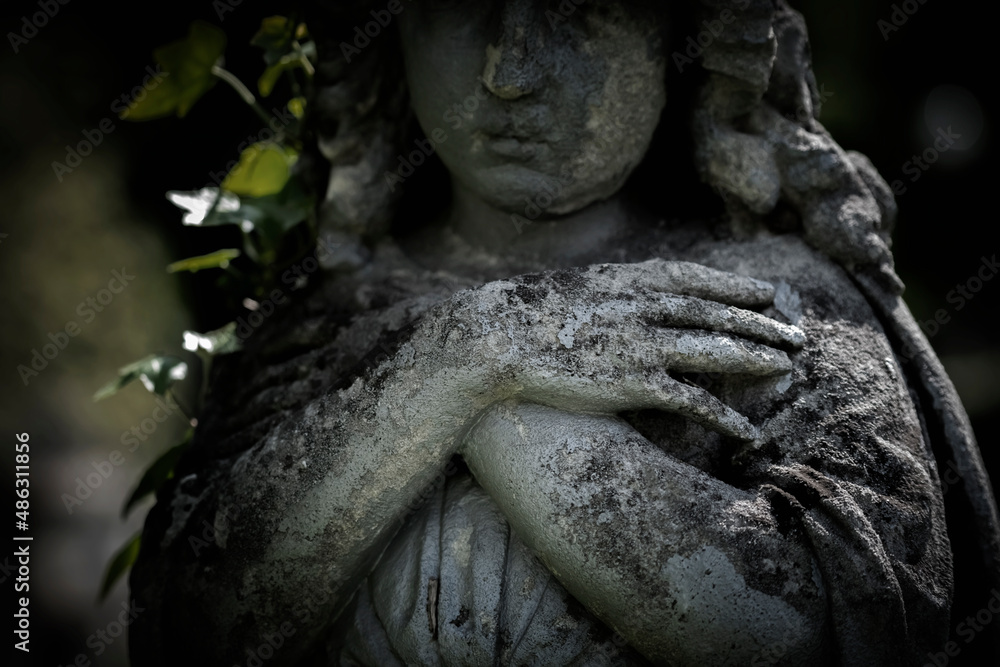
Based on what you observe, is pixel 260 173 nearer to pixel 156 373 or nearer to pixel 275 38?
pixel 275 38

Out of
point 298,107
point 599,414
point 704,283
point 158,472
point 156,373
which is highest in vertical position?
point 298,107

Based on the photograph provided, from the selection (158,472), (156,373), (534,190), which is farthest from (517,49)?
(158,472)

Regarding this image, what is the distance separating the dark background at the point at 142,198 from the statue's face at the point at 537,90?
1.72m

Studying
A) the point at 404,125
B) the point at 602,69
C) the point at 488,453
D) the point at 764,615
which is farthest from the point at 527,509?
the point at 404,125

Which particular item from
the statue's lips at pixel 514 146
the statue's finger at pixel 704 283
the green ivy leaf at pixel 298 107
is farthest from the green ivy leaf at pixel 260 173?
the statue's finger at pixel 704 283

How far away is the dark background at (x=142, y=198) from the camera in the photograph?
3.14 meters

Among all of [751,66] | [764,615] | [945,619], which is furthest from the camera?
[751,66]

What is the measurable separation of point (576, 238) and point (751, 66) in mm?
450

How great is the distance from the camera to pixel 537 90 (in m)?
1.51

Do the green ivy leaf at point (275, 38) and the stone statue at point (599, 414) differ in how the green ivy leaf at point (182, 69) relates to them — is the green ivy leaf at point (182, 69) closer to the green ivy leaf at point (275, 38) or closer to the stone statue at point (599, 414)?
the green ivy leaf at point (275, 38)

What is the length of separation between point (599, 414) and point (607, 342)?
11cm

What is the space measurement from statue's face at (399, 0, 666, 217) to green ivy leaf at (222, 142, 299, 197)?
0.53m

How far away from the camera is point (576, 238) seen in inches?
69.1

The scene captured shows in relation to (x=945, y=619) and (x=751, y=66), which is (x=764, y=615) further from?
(x=751, y=66)
